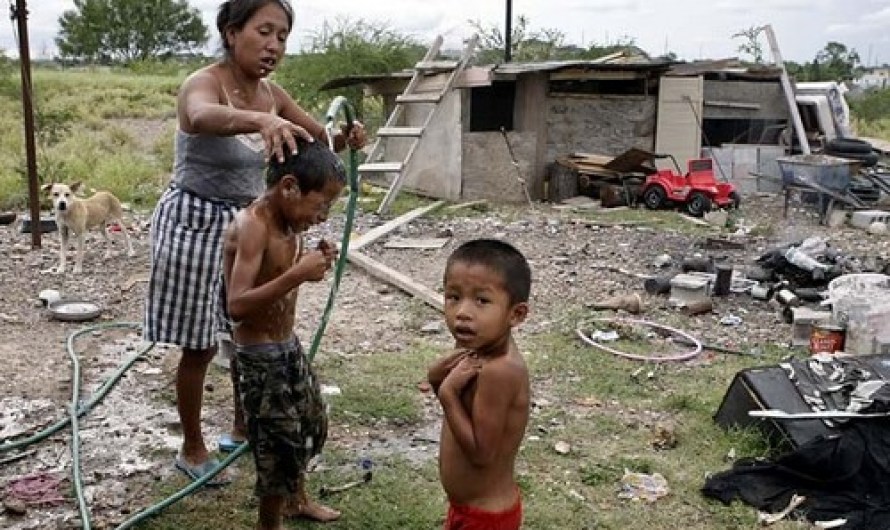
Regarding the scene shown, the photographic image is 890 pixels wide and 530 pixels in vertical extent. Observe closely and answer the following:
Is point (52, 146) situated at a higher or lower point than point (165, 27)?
lower


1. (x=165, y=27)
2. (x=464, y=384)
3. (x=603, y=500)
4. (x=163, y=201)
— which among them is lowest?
(x=603, y=500)

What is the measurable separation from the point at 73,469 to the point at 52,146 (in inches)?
496

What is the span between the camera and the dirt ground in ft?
12.3

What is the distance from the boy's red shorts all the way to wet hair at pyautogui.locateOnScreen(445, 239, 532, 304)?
544 mm

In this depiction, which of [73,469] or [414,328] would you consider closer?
[73,469]

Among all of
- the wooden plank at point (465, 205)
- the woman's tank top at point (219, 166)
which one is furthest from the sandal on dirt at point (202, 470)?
the wooden plank at point (465, 205)

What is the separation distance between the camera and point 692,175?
36.3ft

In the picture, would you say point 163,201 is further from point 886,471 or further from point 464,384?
point 886,471

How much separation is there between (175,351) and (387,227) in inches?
177

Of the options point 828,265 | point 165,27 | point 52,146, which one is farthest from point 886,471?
point 165,27

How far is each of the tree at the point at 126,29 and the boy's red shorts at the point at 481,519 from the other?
4677 centimetres

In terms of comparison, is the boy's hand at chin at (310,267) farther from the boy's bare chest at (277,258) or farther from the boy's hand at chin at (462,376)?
the boy's hand at chin at (462,376)

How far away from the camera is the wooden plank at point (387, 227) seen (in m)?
8.64

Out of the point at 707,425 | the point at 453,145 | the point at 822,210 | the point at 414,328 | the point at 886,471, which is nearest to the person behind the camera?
the point at 886,471
